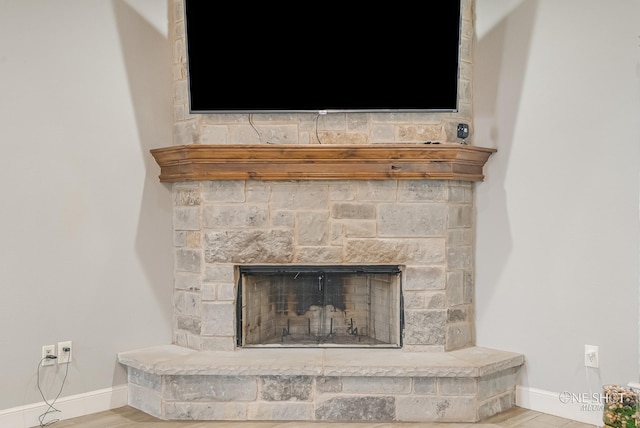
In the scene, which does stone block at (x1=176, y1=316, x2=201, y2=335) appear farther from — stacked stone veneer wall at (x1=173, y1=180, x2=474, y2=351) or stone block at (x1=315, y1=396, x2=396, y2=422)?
stone block at (x1=315, y1=396, x2=396, y2=422)

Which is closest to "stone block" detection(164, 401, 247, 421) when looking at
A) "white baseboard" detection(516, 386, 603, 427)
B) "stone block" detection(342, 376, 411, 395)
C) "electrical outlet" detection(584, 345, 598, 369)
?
"stone block" detection(342, 376, 411, 395)

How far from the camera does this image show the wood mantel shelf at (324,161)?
10.5 ft

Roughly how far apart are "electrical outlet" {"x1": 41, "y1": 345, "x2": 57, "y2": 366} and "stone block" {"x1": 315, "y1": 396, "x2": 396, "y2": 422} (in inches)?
57.4

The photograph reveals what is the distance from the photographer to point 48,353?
3033 millimetres

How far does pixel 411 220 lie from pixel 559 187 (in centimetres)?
84

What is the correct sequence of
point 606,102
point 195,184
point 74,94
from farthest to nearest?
1. point 195,184
2. point 74,94
3. point 606,102

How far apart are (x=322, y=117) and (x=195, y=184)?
86 centimetres

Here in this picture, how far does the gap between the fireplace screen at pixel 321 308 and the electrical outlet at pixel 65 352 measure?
3.22 ft

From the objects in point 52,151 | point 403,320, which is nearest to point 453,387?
point 403,320

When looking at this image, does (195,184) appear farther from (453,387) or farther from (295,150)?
(453,387)

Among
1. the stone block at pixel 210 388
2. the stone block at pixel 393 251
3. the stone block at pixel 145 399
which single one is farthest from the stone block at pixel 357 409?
the stone block at pixel 145 399

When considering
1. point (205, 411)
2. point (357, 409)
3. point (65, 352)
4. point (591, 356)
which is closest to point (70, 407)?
point (65, 352)

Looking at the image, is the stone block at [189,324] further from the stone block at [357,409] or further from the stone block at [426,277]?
the stone block at [426,277]

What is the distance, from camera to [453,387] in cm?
305
